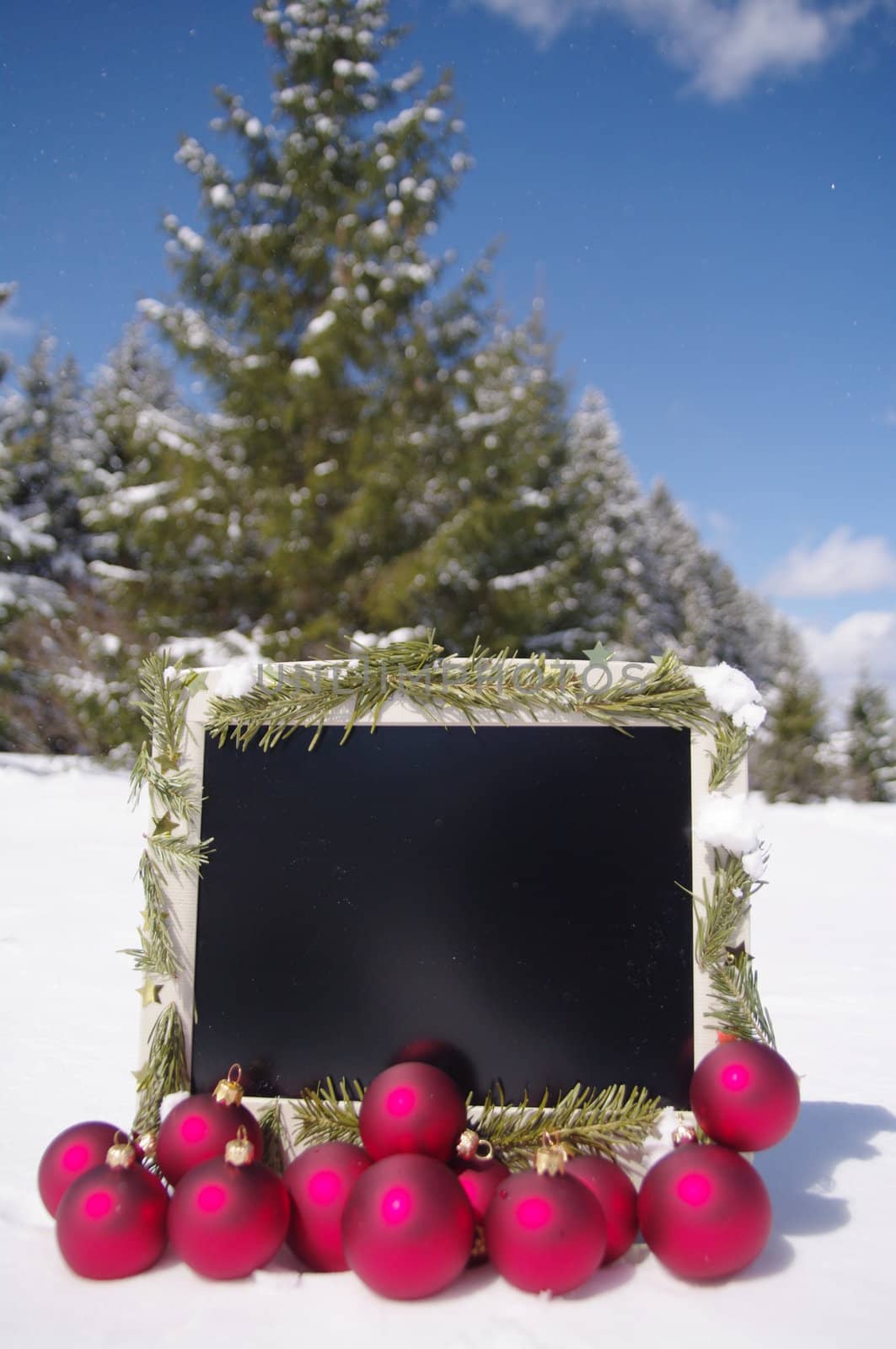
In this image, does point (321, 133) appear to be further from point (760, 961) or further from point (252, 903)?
point (252, 903)

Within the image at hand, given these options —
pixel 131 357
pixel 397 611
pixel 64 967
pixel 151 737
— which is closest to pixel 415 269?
pixel 397 611

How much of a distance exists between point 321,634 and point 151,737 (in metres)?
9.63

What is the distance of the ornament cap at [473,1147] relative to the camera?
1.85 metres

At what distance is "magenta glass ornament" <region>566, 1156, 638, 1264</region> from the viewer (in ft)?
5.83

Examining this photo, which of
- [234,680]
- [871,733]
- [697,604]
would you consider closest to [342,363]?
Answer: [234,680]

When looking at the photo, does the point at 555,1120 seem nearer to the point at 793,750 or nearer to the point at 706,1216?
the point at 706,1216

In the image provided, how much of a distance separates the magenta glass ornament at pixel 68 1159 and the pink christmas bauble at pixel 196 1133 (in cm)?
13

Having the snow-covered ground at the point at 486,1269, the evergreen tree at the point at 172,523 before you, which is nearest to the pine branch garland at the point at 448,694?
the snow-covered ground at the point at 486,1269

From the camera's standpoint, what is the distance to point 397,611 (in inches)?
470

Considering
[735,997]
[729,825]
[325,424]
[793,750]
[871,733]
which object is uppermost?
[325,424]

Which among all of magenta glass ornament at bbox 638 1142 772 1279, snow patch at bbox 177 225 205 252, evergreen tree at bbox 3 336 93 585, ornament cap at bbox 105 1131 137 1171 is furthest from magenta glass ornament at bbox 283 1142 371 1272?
evergreen tree at bbox 3 336 93 585

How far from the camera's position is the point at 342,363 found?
12.4 metres

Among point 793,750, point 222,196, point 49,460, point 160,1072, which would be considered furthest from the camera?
point 49,460

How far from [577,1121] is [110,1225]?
885 millimetres
